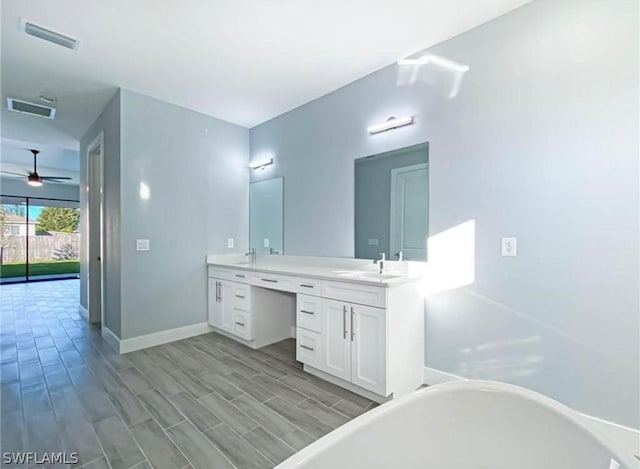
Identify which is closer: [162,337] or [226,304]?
[162,337]

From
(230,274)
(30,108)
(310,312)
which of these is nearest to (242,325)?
(230,274)

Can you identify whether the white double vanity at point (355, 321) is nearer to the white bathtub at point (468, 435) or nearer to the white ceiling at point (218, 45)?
the white bathtub at point (468, 435)

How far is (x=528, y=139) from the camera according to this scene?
1961 mm

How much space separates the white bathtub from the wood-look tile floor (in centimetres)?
73

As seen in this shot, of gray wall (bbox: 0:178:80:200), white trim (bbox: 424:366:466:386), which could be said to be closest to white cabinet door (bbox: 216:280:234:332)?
white trim (bbox: 424:366:466:386)

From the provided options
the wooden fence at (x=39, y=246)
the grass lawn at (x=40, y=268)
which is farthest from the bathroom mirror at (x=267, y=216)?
the grass lawn at (x=40, y=268)

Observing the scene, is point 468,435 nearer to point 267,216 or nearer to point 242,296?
point 242,296

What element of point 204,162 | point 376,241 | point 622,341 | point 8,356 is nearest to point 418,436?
point 622,341

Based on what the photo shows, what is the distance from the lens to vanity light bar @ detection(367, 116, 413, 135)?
2.53m

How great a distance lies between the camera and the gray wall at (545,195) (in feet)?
5.47

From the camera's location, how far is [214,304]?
3.64 metres

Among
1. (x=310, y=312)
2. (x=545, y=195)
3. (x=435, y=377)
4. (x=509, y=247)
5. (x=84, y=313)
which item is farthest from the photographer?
(x=84, y=313)


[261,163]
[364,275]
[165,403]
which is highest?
[261,163]

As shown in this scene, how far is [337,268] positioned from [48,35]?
2943 mm
